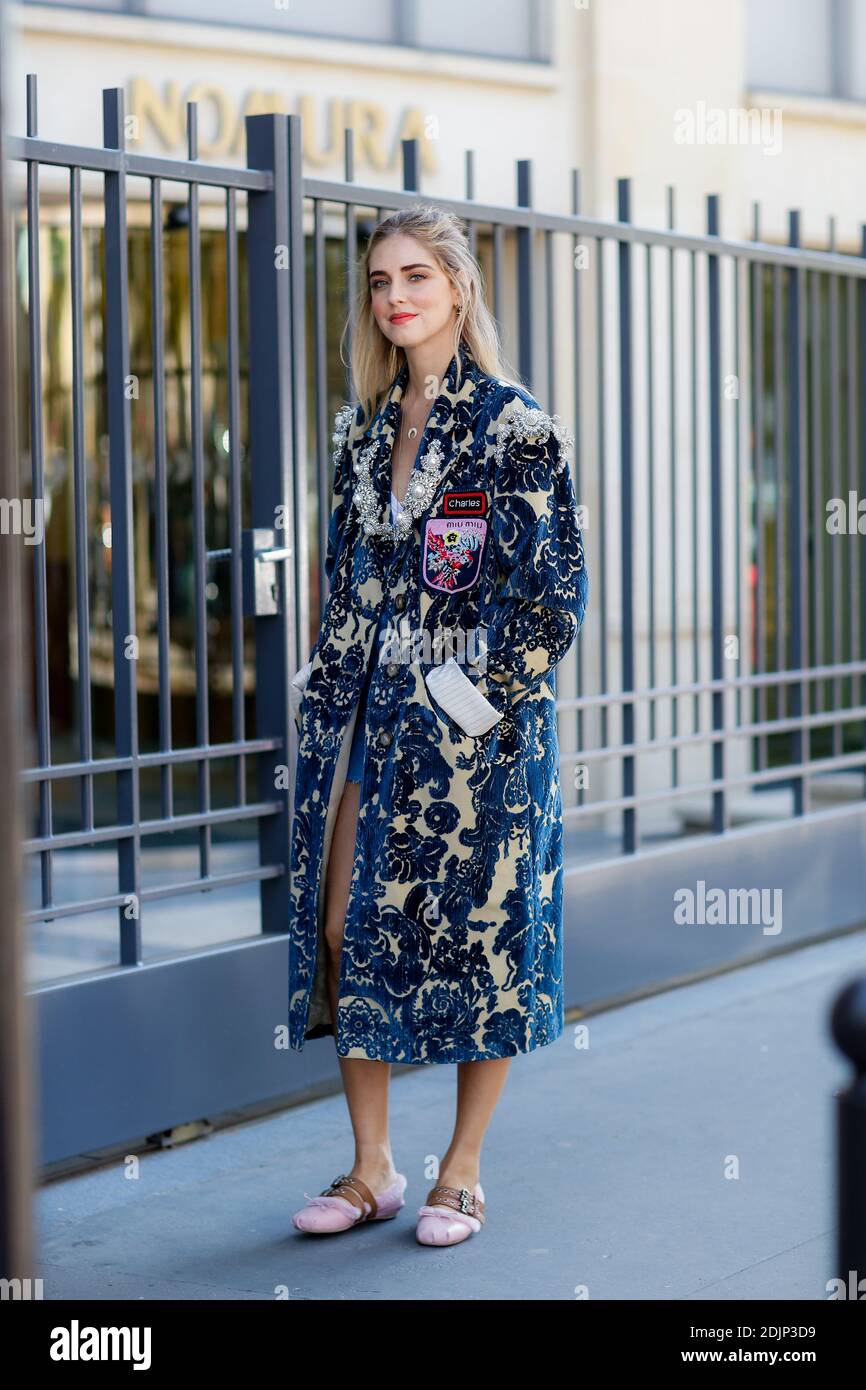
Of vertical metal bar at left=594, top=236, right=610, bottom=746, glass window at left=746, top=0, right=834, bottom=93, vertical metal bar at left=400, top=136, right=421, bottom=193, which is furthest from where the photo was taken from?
glass window at left=746, top=0, right=834, bottom=93

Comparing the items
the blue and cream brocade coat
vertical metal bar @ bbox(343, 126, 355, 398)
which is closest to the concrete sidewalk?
the blue and cream brocade coat

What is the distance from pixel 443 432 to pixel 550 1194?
176 centimetres

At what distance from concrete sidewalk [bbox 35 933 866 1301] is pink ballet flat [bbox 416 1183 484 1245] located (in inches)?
1.1

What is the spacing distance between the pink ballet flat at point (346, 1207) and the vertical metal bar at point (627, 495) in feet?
7.91

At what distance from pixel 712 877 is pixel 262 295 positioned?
110 inches

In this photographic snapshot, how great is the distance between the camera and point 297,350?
16.5 feet

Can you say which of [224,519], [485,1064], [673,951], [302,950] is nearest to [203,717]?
[302,950]

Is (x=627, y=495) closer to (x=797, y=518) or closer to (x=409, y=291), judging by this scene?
(x=797, y=518)

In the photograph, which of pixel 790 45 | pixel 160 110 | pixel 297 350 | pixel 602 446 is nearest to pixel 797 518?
pixel 602 446

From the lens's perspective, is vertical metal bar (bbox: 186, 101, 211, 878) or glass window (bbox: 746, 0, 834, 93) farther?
glass window (bbox: 746, 0, 834, 93)

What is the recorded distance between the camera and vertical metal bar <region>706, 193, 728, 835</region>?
6703mm

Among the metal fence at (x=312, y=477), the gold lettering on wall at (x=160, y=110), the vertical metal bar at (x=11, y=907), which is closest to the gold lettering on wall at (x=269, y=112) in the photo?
the gold lettering on wall at (x=160, y=110)

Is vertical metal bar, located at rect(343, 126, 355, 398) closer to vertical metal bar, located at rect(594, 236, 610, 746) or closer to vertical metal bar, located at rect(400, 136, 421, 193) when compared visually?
vertical metal bar, located at rect(400, 136, 421, 193)

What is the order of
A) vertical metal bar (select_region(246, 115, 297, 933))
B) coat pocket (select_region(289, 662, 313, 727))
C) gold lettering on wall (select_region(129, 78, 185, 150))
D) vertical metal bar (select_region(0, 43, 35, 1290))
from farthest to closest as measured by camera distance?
gold lettering on wall (select_region(129, 78, 185, 150))
vertical metal bar (select_region(246, 115, 297, 933))
coat pocket (select_region(289, 662, 313, 727))
vertical metal bar (select_region(0, 43, 35, 1290))
